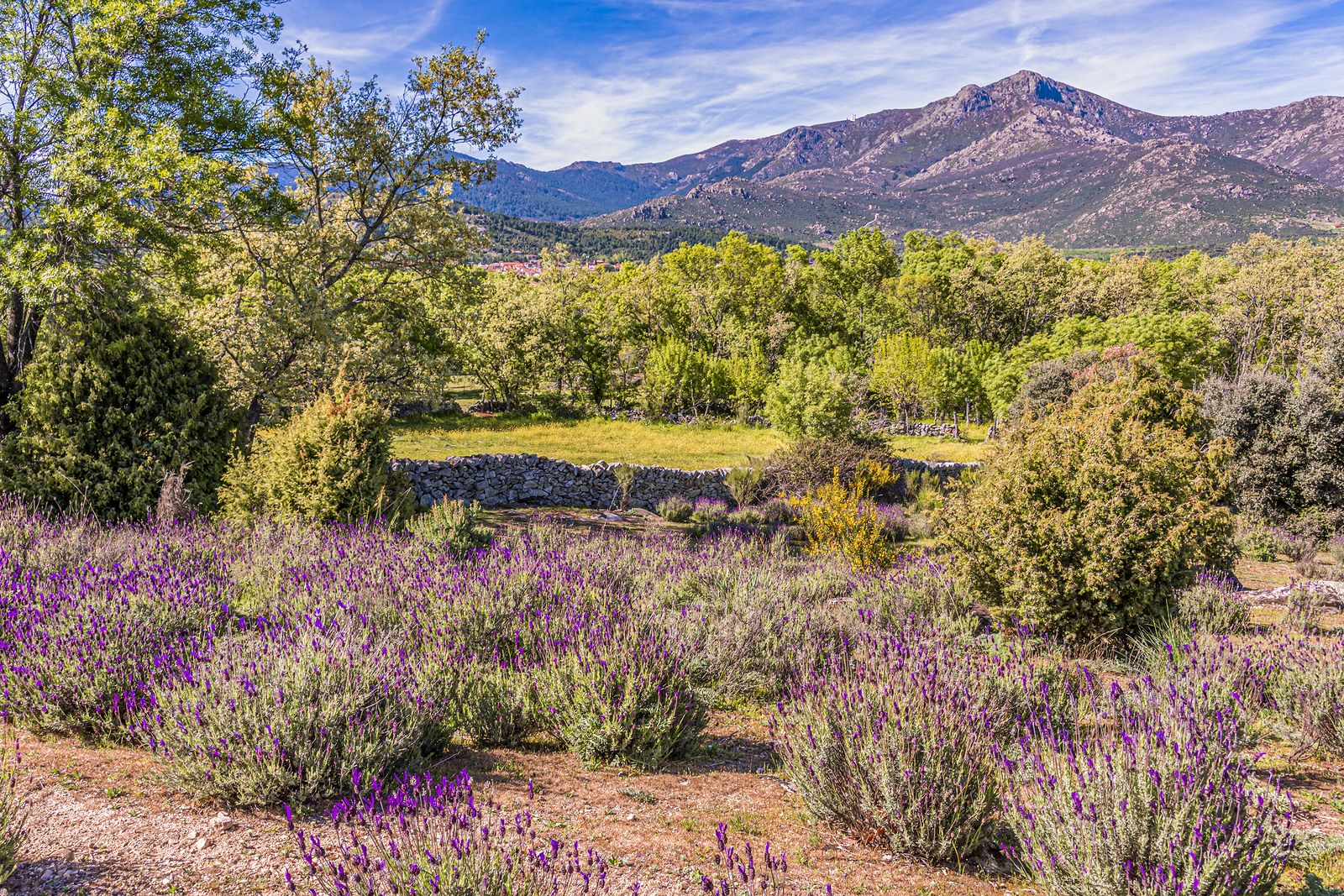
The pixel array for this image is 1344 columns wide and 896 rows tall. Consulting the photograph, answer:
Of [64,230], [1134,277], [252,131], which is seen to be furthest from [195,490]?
[1134,277]

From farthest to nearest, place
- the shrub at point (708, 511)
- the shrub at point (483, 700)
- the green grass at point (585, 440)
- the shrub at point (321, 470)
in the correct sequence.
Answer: the green grass at point (585, 440), the shrub at point (708, 511), the shrub at point (321, 470), the shrub at point (483, 700)

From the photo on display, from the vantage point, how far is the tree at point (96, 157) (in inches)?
349

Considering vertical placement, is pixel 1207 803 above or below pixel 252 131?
below

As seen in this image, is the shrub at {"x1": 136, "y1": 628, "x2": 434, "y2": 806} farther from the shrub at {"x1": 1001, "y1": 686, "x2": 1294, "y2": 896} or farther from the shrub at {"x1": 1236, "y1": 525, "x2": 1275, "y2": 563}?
the shrub at {"x1": 1236, "y1": 525, "x2": 1275, "y2": 563}

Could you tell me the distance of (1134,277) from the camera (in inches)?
2014

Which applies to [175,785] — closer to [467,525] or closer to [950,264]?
Result: [467,525]

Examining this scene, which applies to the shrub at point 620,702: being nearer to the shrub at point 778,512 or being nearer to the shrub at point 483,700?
the shrub at point 483,700

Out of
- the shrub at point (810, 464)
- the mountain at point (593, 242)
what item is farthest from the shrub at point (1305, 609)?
the mountain at point (593, 242)

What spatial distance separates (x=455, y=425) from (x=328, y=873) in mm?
28615

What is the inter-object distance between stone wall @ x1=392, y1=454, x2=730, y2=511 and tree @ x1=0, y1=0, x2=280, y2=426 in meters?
7.37

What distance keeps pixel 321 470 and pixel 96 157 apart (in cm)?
493

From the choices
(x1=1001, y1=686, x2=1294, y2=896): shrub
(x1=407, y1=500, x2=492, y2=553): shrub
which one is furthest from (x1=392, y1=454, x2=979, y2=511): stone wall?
(x1=1001, y1=686, x2=1294, y2=896): shrub

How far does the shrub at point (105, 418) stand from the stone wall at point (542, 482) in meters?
6.93

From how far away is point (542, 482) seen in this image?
62.2 ft
